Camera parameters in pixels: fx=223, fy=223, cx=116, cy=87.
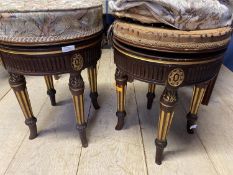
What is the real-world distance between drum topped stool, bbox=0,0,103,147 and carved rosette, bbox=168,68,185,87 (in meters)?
0.25

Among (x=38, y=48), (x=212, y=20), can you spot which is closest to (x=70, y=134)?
(x=38, y=48)

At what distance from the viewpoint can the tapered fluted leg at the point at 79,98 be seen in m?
0.66

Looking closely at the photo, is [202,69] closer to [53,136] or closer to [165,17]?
[165,17]

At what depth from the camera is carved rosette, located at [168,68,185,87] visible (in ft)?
1.70

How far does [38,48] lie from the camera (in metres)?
0.57

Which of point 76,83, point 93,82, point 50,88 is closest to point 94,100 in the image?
point 93,82

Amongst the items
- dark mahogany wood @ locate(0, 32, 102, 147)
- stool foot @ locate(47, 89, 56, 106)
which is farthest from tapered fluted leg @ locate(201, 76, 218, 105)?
stool foot @ locate(47, 89, 56, 106)

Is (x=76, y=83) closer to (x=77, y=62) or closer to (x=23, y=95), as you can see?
(x=77, y=62)

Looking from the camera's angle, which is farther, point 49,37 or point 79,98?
point 79,98

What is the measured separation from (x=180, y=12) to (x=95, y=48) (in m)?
0.29

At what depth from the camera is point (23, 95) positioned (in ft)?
2.34

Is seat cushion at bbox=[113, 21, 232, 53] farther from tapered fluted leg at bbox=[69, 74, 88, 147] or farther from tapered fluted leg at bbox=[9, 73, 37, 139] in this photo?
tapered fluted leg at bbox=[9, 73, 37, 139]

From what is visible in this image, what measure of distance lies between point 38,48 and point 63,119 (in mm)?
405

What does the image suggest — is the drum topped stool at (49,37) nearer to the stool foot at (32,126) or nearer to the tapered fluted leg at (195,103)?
the stool foot at (32,126)
